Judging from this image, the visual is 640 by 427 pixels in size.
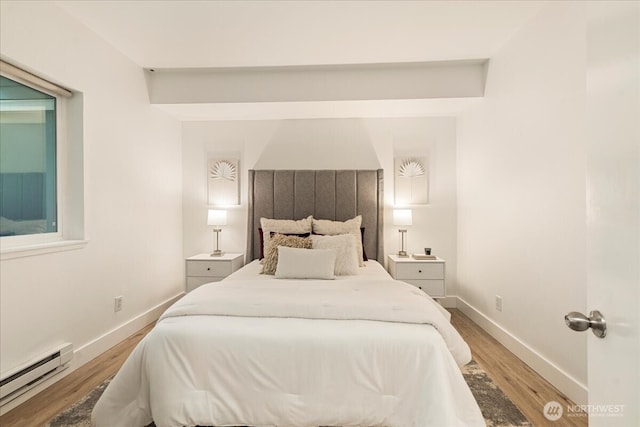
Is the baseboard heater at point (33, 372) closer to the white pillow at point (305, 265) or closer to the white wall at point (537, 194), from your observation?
the white pillow at point (305, 265)

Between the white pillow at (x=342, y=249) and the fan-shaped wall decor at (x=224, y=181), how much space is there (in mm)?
1431

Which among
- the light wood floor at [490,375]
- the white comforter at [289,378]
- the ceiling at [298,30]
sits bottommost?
the light wood floor at [490,375]

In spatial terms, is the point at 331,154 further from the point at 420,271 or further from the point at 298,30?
the point at 420,271

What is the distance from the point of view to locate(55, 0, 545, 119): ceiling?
216cm

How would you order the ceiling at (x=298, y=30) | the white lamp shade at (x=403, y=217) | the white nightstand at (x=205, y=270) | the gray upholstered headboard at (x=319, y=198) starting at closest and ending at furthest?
the ceiling at (x=298, y=30) < the white nightstand at (x=205, y=270) < the white lamp shade at (x=403, y=217) < the gray upholstered headboard at (x=319, y=198)

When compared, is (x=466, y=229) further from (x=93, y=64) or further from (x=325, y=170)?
(x=93, y=64)

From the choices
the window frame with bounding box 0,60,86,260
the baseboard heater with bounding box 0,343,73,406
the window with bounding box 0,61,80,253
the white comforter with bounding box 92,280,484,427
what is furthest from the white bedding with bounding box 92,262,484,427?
the window with bounding box 0,61,80,253

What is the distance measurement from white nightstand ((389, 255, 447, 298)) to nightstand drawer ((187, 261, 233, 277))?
71.7 inches

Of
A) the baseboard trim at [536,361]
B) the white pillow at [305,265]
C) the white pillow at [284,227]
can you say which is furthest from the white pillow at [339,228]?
the baseboard trim at [536,361]

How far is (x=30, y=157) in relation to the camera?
2148 millimetres

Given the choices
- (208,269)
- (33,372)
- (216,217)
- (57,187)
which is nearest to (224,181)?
(216,217)

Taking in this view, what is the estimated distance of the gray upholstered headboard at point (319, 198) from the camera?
3615mm

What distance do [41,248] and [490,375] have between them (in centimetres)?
315

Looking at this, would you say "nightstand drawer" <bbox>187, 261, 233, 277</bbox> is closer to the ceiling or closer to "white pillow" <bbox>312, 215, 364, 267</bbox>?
"white pillow" <bbox>312, 215, 364, 267</bbox>
